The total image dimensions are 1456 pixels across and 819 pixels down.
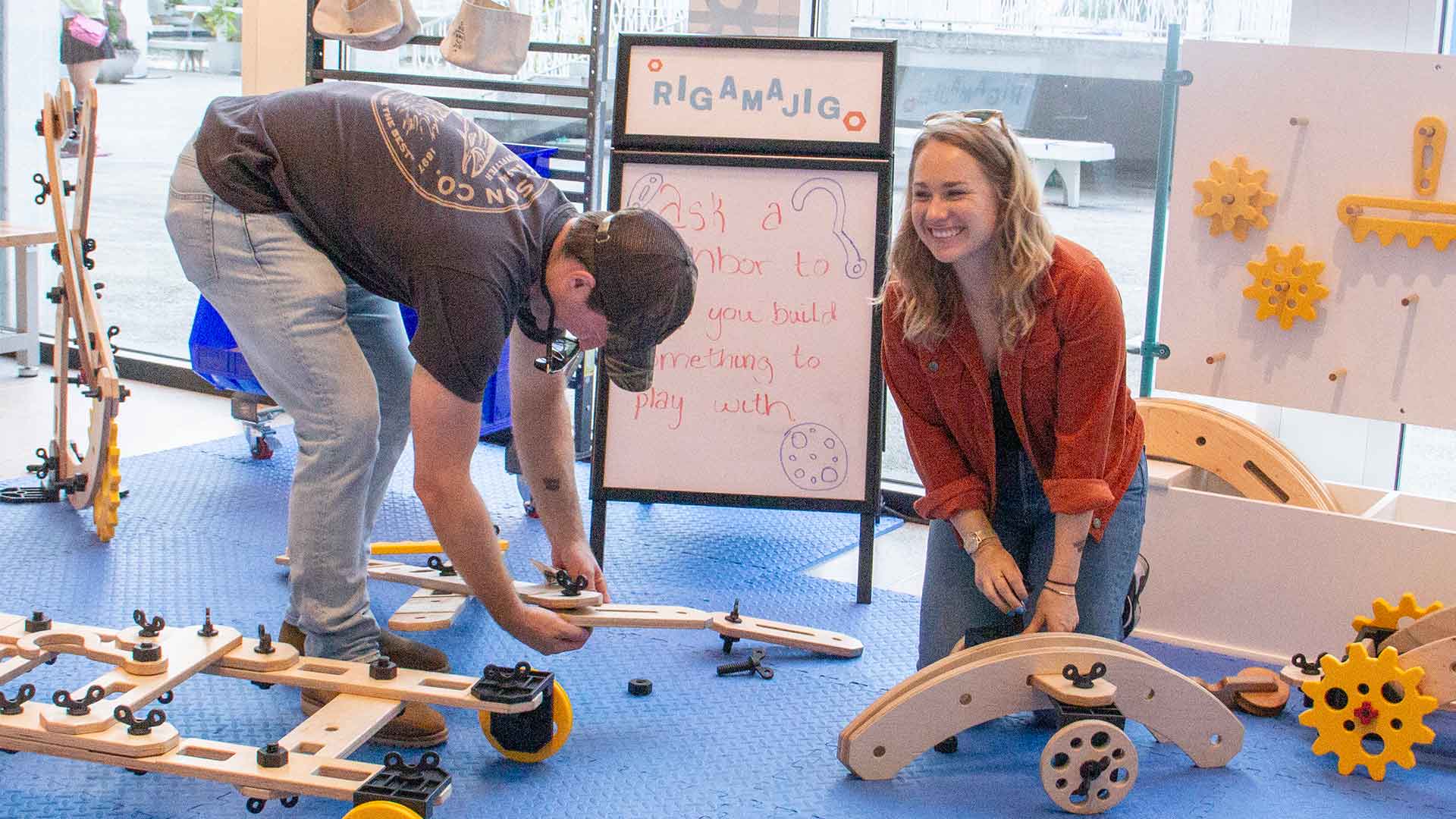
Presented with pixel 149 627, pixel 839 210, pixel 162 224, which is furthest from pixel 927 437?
pixel 162 224

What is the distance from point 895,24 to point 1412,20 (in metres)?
1.20

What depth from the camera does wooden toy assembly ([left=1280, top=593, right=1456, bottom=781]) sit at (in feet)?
7.27

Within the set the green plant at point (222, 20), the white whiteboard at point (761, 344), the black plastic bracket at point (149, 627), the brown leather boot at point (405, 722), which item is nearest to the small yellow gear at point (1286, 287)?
the white whiteboard at point (761, 344)

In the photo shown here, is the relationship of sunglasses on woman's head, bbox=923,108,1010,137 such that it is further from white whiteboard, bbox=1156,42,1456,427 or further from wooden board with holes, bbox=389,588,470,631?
wooden board with holes, bbox=389,588,470,631

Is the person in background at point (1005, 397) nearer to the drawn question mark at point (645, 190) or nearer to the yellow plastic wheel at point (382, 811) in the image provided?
the drawn question mark at point (645, 190)

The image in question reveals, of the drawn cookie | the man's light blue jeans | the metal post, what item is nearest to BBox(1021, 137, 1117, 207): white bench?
the metal post

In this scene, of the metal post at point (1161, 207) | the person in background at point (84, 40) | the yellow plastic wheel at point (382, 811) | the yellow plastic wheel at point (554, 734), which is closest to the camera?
the yellow plastic wheel at point (382, 811)

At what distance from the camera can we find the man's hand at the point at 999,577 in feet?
7.19

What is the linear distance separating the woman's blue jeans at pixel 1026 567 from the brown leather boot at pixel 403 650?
813 millimetres

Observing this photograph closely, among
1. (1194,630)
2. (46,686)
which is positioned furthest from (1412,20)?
(46,686)

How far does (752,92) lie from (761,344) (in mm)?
517

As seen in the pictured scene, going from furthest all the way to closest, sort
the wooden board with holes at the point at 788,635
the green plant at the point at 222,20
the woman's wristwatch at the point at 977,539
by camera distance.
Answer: the green plant at the point at 222,20, the wooden board with holes at the point at 788,635, the woman's wristwatch at the point at 977,539

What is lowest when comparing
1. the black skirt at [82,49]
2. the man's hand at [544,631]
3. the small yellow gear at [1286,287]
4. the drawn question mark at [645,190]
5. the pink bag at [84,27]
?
the man's hand at [544,631]

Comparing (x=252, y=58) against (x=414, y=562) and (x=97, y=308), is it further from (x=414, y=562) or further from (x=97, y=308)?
(x=414, y=562)
